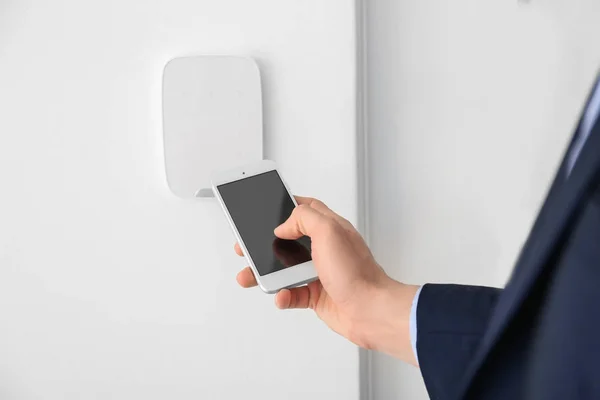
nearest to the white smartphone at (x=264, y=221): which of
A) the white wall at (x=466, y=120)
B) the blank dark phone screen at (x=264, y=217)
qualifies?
the blank dark phone screen at (x=264, y=217)

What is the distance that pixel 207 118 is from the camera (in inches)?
26.5

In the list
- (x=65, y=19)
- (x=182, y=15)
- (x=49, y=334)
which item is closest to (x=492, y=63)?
(x=182, y=15)

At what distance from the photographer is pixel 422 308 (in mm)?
417

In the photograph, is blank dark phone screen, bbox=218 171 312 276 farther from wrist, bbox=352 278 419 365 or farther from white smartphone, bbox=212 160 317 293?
wrist, bbox=352 278 419 365

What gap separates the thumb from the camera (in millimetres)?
577

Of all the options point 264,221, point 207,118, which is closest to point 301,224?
point 264,221

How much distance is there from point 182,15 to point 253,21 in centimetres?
8

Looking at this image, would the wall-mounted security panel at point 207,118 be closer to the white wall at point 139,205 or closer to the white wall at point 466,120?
the white wall at point 139,205

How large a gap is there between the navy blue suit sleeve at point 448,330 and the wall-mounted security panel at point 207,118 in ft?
1.05

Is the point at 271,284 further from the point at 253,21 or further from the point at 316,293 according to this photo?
the point at 253,21

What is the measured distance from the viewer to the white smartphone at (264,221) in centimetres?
62

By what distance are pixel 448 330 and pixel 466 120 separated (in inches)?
14.8

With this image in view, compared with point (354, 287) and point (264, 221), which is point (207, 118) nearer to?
point (264, 221)

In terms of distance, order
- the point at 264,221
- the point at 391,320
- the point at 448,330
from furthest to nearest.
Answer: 1. the point at 264,221
2. the point at 391,320
3. the point at 448,330
